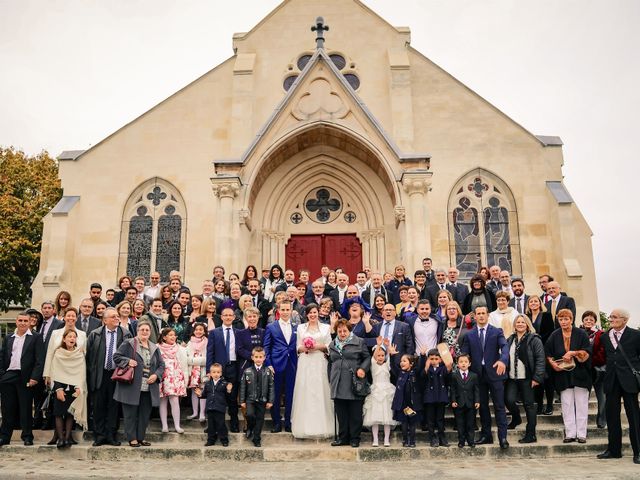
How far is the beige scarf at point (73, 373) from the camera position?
7.82m

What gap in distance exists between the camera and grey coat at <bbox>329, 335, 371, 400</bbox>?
25.2 ft

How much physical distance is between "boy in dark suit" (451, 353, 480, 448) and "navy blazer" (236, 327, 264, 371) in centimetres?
289

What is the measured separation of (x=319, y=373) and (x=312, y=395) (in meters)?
0.33

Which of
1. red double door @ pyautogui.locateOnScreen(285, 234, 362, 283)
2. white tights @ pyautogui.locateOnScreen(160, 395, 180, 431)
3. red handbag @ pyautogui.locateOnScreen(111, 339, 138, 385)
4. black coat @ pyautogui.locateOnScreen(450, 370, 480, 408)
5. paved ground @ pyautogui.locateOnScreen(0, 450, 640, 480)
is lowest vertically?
paved ground @ pyautogui.locateOnScreen(0, 450, 640, 480)

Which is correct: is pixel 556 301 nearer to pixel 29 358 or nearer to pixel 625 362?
pixel 625 362

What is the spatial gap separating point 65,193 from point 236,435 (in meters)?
10.8

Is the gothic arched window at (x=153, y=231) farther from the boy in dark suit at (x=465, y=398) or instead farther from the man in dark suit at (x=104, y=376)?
the boy in dark suit at (x=465, y=398)

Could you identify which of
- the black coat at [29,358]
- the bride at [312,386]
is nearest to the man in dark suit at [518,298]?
the bride at [312,386]

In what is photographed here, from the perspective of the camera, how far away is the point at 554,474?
6.45m

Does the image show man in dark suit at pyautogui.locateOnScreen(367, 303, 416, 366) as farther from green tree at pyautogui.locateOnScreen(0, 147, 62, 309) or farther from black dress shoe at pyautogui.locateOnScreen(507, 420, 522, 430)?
green tree at pyautogui.locateOnScreen(0, 147, 62, 309)

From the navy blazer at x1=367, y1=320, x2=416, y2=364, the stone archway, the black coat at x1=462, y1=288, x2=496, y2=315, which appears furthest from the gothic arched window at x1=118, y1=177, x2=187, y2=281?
the navy blazer at x1=367, y1=320, x2=416, y2=364

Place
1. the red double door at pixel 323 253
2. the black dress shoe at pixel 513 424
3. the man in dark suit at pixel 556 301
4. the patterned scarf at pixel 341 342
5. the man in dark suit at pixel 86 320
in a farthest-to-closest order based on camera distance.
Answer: the red double door at pixel 323 253, the man in dark suit at pixel 556 301, the man in dark suit at pixel 86 320, the black dress shoe at pixel 513 424, the patterned scarf at pixel 341 342

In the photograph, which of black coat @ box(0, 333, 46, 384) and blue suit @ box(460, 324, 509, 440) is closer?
blue suit @ box(460, 324, 509, 440)

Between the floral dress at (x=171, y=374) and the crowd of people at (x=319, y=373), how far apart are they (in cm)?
1
